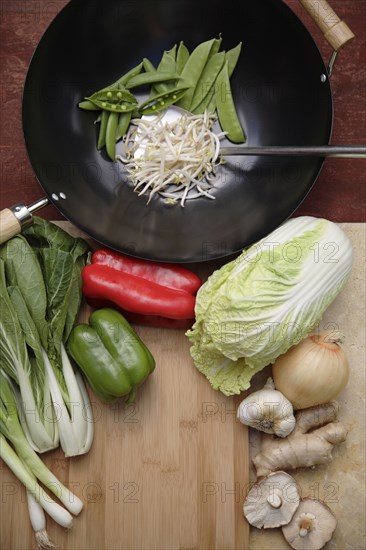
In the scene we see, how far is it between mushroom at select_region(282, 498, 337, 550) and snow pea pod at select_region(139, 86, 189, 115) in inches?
59.9

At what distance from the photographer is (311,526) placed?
93.9 inches

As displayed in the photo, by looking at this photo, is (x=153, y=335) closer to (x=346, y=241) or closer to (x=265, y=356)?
(x=265, y=356)

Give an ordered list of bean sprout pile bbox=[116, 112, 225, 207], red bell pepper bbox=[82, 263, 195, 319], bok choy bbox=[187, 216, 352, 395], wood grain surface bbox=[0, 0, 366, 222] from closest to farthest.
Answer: bok choy bbox=[187, 216, 352, 395]
red bell pepper bbox=[82, 263, 195, 319]
bean sprout pile bbox=[116, 112, 225, 207]
wood grain surface bbox=[0, 0, 366, 222]

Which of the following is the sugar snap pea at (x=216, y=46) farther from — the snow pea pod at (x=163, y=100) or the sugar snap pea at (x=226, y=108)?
the snow pea pod at (x=163, y=100)

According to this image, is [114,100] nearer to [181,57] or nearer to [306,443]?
[181,57]

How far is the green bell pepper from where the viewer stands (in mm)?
2329

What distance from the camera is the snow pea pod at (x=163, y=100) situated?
248 centimetres

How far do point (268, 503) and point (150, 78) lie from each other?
5.17 ft

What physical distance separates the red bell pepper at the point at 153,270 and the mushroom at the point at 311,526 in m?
0.87

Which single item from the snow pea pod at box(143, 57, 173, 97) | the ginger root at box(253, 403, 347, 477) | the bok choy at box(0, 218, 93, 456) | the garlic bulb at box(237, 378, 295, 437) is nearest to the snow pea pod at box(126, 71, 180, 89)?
the snow pea pod at box(143, 57, 173, 97)

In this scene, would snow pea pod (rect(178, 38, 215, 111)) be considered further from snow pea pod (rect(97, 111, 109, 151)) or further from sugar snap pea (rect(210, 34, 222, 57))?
snow pea pod (rect(97, 111, 109, 151))

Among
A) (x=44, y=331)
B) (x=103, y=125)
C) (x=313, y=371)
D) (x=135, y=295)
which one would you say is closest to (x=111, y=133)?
(x=103, y=125)

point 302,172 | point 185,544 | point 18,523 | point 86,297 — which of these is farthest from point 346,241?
point 18,523

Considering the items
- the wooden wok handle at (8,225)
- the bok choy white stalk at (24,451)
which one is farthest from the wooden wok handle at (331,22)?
the bok choy white stalk at (24,451)
